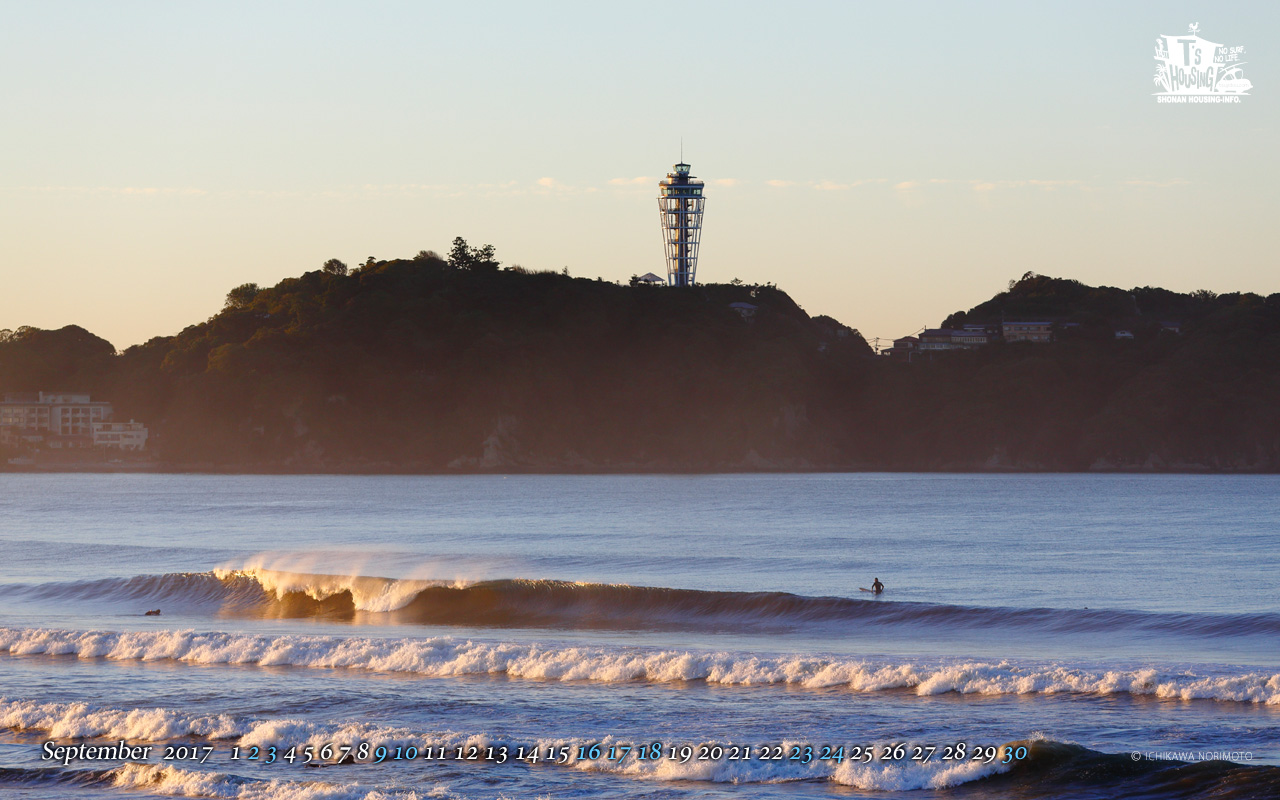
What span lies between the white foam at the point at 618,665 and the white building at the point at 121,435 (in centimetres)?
16718

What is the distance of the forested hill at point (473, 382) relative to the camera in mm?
167375

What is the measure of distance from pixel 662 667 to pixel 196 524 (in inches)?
2096

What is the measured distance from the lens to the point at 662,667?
18172 mm

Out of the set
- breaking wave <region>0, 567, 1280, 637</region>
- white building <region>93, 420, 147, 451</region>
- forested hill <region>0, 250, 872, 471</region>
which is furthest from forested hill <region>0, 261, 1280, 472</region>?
breaking wave <region>0, 567, 1280, 637</region>

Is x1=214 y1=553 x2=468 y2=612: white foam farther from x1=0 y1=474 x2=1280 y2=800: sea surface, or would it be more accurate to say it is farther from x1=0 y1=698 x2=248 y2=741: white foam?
x1=0 y1=698 x2=248 y2=741: white foam

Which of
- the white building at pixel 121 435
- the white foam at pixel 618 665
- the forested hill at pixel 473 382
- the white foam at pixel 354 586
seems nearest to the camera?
the white foam at pixel 618 665

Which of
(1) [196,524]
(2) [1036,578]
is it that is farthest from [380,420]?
(2) [1036,578]

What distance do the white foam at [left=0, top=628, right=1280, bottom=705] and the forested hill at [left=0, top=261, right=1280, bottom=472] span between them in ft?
467

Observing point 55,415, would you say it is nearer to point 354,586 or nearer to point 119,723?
point 354,586

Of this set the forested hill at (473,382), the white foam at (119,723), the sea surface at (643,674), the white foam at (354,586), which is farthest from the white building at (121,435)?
the white foam at (119,723)

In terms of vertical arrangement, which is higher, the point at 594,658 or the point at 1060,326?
the point at 1060,326

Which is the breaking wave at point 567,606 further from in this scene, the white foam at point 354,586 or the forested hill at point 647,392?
the forested hill at point 647,392

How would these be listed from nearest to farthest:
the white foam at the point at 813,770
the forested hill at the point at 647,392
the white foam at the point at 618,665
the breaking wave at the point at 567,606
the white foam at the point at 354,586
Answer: the white foam at the point at 813,770
the white foam at the point at 618,665
the breaking wave at the point at 567,606
the white foam at the point at 354,586
the forested hill at the point at 647,392

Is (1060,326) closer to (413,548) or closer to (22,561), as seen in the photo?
(413,548)
